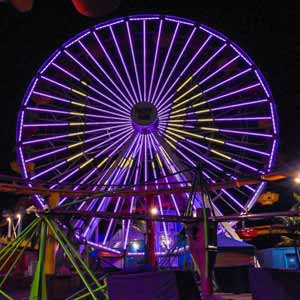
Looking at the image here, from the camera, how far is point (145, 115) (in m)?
19.2

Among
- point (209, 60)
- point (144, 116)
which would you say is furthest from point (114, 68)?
point (209, 60)

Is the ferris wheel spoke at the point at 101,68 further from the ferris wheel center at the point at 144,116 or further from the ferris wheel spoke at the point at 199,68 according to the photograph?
the ferris wheel spoke at the point at 199,68

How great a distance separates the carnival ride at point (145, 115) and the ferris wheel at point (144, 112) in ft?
0.16

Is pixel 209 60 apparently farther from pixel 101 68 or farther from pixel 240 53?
pixel 101 68

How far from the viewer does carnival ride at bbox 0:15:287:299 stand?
18312 millimetres

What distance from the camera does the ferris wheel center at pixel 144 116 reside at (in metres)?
19.0

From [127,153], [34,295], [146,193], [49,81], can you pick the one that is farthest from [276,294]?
[49,81]

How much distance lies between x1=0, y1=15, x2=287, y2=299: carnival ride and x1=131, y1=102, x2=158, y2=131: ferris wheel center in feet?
0.15

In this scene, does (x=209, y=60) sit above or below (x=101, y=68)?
above

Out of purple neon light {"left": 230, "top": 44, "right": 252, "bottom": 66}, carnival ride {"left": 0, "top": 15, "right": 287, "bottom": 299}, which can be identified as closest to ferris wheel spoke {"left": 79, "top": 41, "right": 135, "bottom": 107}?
carnival ride {"left": 0, "top": 15, "right": 287, "bottom": 299}

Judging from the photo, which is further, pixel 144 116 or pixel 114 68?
pixel 114 68

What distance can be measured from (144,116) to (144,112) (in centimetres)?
25

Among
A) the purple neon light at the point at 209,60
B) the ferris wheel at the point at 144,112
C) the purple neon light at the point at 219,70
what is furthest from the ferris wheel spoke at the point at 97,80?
the purple neon light at the point at 219,70

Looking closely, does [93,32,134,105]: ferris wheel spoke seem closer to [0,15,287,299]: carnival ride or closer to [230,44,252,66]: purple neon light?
[0,15,287,299]: carnival ride
